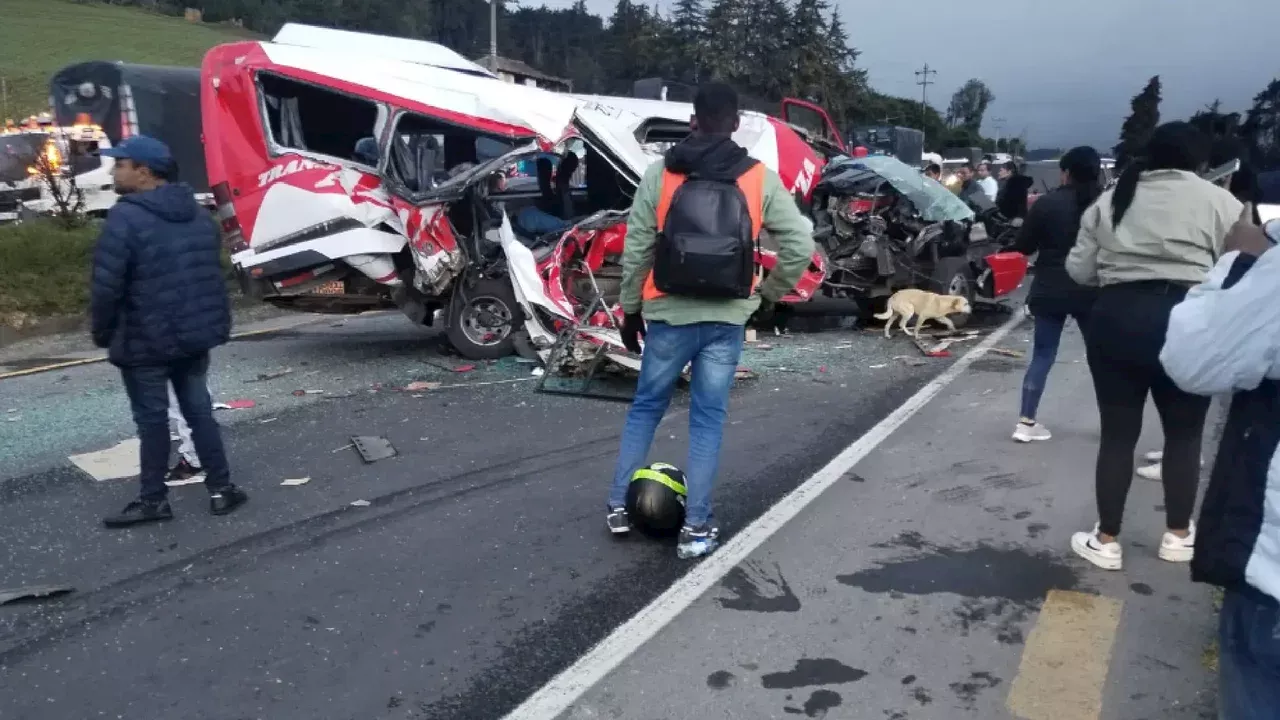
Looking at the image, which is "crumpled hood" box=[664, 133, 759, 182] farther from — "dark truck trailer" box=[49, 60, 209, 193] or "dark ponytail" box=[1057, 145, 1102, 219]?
"dark truck trailer" box=[49, 60, 209, 193]

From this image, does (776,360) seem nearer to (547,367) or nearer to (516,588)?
(547,367)

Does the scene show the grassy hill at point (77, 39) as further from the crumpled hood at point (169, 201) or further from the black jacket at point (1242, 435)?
the black jacket at point (1242, 435)

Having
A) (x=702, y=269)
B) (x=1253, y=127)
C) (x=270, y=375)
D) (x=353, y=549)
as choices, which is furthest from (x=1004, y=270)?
(x=353, y=549)

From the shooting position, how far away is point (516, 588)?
4.10 m

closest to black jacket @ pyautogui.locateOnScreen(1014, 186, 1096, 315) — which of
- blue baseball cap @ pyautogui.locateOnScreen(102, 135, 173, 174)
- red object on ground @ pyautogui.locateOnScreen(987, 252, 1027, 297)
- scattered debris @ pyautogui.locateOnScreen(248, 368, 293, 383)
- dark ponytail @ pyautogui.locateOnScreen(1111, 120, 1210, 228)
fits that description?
dark ponytail @ pyautogui.locateOnScreen(1111, 120, 1210, 228)

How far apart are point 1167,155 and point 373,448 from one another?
4.39 metres

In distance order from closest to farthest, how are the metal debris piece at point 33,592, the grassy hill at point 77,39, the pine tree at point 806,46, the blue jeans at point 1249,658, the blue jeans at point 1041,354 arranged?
1. the blue jeans at point 1249,658
2. the metal debris piece at point 33,592
3. the blue jeans at point 1041,354
4. the grassy hill at point 77,39
5. the pine tree at point 806,46

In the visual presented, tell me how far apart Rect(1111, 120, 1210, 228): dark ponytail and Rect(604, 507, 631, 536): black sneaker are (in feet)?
7.75

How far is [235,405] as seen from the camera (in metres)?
7.20

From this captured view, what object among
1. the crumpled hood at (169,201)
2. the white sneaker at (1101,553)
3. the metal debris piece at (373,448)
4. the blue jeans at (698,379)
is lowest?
the metal debris piece at (373,448)

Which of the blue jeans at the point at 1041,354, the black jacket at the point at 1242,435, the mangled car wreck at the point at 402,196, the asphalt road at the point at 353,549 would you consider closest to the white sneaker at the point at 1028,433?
the blue jeans at the point at 1041,354

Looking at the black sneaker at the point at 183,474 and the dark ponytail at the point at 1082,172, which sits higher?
the dark ponytail at the point at 1082,172

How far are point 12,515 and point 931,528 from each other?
14.5 feet

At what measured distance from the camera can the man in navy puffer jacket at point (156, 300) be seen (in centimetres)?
448
